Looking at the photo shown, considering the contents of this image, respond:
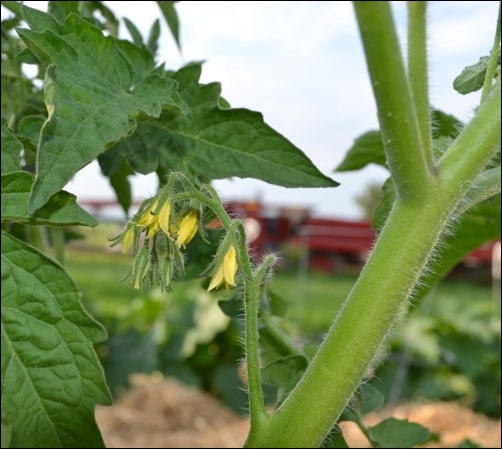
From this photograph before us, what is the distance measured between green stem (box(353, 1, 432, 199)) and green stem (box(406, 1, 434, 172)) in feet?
0.05

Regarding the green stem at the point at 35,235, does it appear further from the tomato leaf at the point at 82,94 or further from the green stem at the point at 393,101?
the green stem at the point at 393,101

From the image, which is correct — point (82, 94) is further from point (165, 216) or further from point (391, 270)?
point (391, 270)

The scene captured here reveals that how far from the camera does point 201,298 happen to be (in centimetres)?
462

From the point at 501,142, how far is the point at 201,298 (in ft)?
13.3

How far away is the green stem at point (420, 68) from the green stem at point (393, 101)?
2 centimetres

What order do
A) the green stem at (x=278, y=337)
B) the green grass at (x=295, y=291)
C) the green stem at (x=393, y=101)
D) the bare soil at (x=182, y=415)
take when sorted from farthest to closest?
the green grass at (x=295, y=291), the bare soil at (x=182, y=415), the green stem at (x=278, y=337), the green stem at (x=393, y=101)

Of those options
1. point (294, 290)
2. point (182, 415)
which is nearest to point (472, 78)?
point (182, 415)

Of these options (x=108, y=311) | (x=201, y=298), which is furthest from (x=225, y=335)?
(x=108, y=311)

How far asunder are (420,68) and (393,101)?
0.06m

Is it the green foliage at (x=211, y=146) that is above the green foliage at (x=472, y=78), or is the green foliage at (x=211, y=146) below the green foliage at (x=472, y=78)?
below

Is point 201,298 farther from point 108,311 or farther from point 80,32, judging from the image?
point 80,32

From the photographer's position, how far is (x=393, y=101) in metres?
0.60

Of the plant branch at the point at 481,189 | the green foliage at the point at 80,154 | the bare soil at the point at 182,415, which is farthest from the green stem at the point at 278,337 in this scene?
the bare soil at the point at 182,415

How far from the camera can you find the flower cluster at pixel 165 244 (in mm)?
707
